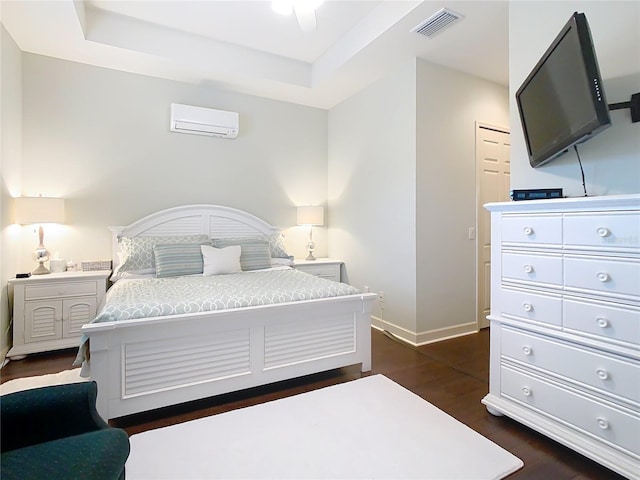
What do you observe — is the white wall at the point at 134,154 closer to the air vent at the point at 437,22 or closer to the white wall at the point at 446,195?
the white wall at the point at 446,195

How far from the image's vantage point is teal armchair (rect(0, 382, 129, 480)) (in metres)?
1.00

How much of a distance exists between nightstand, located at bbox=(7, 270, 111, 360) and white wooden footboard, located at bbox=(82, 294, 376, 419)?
154 cm

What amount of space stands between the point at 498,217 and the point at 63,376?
3.36m

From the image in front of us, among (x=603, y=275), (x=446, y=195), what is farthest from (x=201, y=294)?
(x=446, y=195)

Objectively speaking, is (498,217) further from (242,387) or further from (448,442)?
(242,387)

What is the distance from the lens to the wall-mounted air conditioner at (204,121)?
3.80 metres

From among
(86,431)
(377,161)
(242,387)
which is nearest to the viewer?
(86,431)

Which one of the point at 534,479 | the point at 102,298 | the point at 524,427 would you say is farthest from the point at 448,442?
the point at 102,298

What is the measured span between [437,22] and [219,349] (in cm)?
300

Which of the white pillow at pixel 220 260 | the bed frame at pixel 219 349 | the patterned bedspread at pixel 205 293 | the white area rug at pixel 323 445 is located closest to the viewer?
the white area rug at pixel 323 445

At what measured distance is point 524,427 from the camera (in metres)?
1.96

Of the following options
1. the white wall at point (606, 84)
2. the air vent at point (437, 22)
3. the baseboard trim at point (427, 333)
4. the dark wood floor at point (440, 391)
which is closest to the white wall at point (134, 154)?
the dark wood floor at point (440, 391)

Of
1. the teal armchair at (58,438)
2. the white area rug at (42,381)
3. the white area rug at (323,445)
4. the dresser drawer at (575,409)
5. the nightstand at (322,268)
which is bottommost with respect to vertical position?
the white area rug at (323,445)

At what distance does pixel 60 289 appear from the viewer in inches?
120
